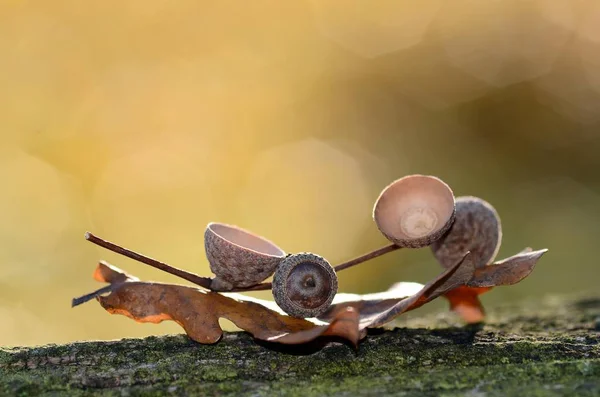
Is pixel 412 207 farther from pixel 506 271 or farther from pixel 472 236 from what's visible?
pixel 506 271

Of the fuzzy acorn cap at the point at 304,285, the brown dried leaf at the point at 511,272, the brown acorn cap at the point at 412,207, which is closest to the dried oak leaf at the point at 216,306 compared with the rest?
the fuzzy acorn cap at the point at 304,285

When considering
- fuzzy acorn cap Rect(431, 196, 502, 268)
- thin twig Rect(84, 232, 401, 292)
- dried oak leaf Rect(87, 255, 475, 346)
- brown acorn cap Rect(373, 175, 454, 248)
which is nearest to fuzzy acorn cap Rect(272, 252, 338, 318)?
dried oak leaf Rect(87, 255, 475, 346)

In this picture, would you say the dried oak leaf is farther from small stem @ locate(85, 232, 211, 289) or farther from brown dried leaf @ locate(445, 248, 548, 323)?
brown dried leaf @ locate(445, 248, 548, 323)

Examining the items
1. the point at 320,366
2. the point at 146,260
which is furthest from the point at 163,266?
→ the point at 320,366

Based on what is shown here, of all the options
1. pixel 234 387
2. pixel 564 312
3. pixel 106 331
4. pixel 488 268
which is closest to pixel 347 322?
pixel 234 387

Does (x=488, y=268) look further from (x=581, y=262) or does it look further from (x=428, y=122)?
(x=428, y=122)
